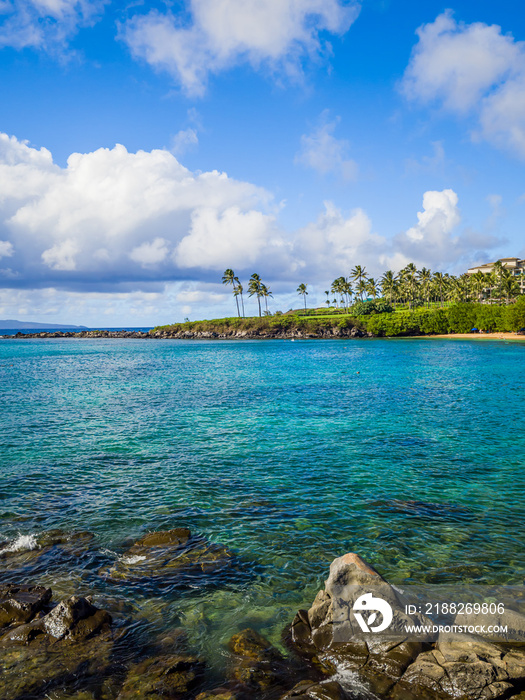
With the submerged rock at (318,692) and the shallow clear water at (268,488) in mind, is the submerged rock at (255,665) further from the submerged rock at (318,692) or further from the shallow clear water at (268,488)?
the shallow clear water at (268,488)

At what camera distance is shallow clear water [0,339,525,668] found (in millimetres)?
13969

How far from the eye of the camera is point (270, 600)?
13.1 metres

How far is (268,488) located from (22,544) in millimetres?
11455

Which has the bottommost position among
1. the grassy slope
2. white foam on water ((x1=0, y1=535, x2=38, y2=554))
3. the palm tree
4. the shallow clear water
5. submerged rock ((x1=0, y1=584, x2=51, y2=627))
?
Result: the shallow clear water

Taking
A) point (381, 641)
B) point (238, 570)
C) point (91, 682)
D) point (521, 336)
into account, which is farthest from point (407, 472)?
point (521, 336)

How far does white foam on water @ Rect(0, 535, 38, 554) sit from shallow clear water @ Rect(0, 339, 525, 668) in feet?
2.39

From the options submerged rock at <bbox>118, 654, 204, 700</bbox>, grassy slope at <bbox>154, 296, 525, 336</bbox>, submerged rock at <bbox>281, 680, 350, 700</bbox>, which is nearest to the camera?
submerged rock at <bbox>281, 680, 350, 700</bbox>

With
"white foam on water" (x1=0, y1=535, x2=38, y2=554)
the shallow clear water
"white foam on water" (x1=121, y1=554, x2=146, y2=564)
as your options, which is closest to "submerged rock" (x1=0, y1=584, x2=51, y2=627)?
the shallow clear water

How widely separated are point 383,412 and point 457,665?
32948 millimetres

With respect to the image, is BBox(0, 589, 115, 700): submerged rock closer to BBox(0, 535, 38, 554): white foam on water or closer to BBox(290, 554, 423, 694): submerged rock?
BBox(0, 535, 38, 554): white foam on water

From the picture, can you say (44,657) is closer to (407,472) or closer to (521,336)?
(407,472)

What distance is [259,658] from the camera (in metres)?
10.4

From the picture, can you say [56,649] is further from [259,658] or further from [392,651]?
[392,651]

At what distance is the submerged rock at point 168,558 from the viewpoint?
47.3 ft
